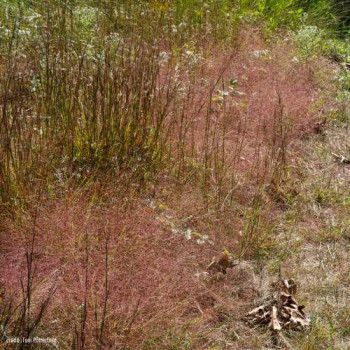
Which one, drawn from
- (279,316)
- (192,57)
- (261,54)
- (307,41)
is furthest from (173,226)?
Result: (307,41)

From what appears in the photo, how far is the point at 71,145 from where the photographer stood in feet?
10.4

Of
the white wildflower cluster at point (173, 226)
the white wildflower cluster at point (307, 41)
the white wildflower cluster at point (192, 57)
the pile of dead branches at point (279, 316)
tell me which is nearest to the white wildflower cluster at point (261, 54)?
the white wildflower cluster at point (307, 41)

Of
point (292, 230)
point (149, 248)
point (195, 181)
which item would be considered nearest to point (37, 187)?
point (149, 248)

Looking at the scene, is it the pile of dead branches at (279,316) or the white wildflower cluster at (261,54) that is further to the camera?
the white wildflower cluster at (261,54)

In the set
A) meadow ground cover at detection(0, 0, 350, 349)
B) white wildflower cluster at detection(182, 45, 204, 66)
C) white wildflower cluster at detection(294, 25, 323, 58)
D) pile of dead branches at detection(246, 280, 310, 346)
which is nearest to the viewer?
meadow ground cover at detection(0, 0, 350, 349)

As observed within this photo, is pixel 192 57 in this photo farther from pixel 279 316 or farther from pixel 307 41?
pixel 279 316

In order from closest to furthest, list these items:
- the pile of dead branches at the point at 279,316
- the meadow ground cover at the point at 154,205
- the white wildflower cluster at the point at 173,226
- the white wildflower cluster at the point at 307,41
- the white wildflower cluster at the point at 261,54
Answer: the meadow ground cover at the point at 154,205 < the pile of dead branches at the point at 279,316 < the white wildflower cluster at the point at 173,226 < the white wildflower cluster at the point at 261,54 < the white wildflower cluster at the point at 307,41

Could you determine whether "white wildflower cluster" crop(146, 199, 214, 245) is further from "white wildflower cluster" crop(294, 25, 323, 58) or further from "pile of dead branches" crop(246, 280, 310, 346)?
"white wildflower cluster" crop(294, 25, 323, 58)

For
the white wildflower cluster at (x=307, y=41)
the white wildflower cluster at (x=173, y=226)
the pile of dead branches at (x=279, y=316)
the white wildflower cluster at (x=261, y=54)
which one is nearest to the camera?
the pile of dead branches at (x=279, y=316)

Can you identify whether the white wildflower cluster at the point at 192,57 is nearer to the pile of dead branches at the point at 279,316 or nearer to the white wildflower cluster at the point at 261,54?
the white wildflower cluster at the point at 261,54

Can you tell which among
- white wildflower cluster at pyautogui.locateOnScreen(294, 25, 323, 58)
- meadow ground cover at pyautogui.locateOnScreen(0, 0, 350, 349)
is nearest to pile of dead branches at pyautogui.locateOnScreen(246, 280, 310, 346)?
meadow ground cover at pyautogui.locateOnScreen(0, 0, 350, 349)

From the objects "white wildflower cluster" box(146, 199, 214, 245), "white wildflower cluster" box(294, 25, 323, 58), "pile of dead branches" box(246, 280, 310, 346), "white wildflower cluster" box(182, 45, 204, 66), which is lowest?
"pile of dead branches" box(246, 280, 310, 346)

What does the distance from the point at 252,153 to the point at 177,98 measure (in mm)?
703

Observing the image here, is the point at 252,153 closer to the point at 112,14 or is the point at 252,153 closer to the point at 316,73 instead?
the point at 316,73
